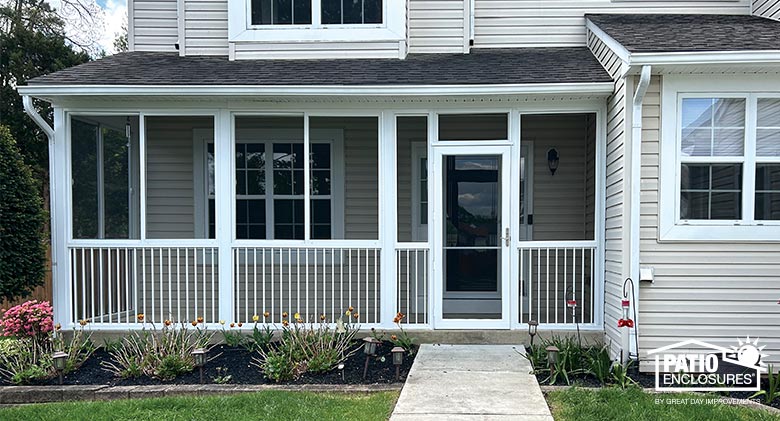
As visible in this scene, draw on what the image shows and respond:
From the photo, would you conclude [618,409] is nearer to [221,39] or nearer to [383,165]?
[383,165]

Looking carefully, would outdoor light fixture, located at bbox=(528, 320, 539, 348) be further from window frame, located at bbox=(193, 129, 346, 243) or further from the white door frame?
window frame, located at bbox=(193, 129, 346, 243)

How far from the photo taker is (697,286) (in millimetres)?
4719

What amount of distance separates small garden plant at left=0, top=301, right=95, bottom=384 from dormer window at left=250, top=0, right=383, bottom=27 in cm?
421

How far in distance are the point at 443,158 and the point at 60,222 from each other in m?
4.28

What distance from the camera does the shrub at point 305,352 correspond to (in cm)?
467

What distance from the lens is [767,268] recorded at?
4676 mm

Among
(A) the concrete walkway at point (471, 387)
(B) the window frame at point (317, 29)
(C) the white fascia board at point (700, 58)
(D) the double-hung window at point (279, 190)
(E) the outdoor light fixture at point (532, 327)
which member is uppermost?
(B) the window frame at point (317, 29)

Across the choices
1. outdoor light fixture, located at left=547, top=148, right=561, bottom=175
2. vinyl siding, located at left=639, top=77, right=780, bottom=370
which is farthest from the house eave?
outdoor light fixture, located at left=547, top=148, right=561, bottom=175

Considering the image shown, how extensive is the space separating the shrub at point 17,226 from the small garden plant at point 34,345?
1.37 m

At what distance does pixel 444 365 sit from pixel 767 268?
121 inches

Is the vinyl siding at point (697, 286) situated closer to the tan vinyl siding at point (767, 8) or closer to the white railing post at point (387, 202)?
the white railing post at point (387, 202)

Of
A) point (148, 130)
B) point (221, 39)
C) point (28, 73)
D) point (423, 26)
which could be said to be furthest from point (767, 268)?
point (28, 73)

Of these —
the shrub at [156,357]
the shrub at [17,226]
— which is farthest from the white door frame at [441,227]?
the shrub at [17,226]

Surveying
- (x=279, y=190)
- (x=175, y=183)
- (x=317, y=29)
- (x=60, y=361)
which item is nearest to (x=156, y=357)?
(x=60, y=361)
